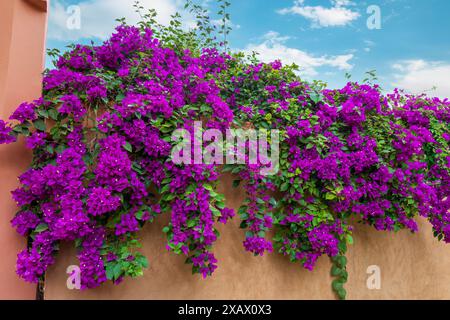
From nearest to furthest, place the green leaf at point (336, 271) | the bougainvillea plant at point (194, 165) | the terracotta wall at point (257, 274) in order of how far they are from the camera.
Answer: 1. the bougainvillea plant at point (194, 165)
2. the terracotta wall at point (257, 274)
3. the green leaf at point (336, 271)

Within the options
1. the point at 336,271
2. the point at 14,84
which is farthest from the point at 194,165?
the point at 336,271

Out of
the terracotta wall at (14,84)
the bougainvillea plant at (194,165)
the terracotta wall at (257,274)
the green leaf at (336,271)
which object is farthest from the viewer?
the green leaf at (336,271)

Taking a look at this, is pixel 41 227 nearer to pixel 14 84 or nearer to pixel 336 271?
pixel 14 84

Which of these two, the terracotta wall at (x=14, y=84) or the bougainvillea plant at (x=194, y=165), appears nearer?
the bougainvillea plant at (x=194, y=165)

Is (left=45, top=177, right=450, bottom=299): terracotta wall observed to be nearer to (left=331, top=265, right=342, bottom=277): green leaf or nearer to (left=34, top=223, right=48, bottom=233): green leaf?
(left=331, top=265, right=342, bottom=277): green leaf

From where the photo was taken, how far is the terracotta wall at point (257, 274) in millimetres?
1979

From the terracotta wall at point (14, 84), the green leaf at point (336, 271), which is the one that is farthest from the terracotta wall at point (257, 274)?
the terracotta wall at point (14, 84)

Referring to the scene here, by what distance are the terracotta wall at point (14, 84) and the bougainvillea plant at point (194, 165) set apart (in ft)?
0.32

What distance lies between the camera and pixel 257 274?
7.16 ft

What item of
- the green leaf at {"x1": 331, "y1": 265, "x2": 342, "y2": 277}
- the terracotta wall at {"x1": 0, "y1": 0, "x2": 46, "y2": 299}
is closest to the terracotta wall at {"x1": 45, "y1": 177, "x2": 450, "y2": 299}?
the green leaf at {"x1": 331, "y1": 265, "x2": 342, "y2": 277}

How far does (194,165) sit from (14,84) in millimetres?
1343

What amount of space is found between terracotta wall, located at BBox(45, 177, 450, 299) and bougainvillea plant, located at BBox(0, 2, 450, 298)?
13cm

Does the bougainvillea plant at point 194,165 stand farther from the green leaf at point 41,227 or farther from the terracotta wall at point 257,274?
the terracotta wall at point 257,274

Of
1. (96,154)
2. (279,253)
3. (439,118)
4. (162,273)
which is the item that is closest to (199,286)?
(162,273)
